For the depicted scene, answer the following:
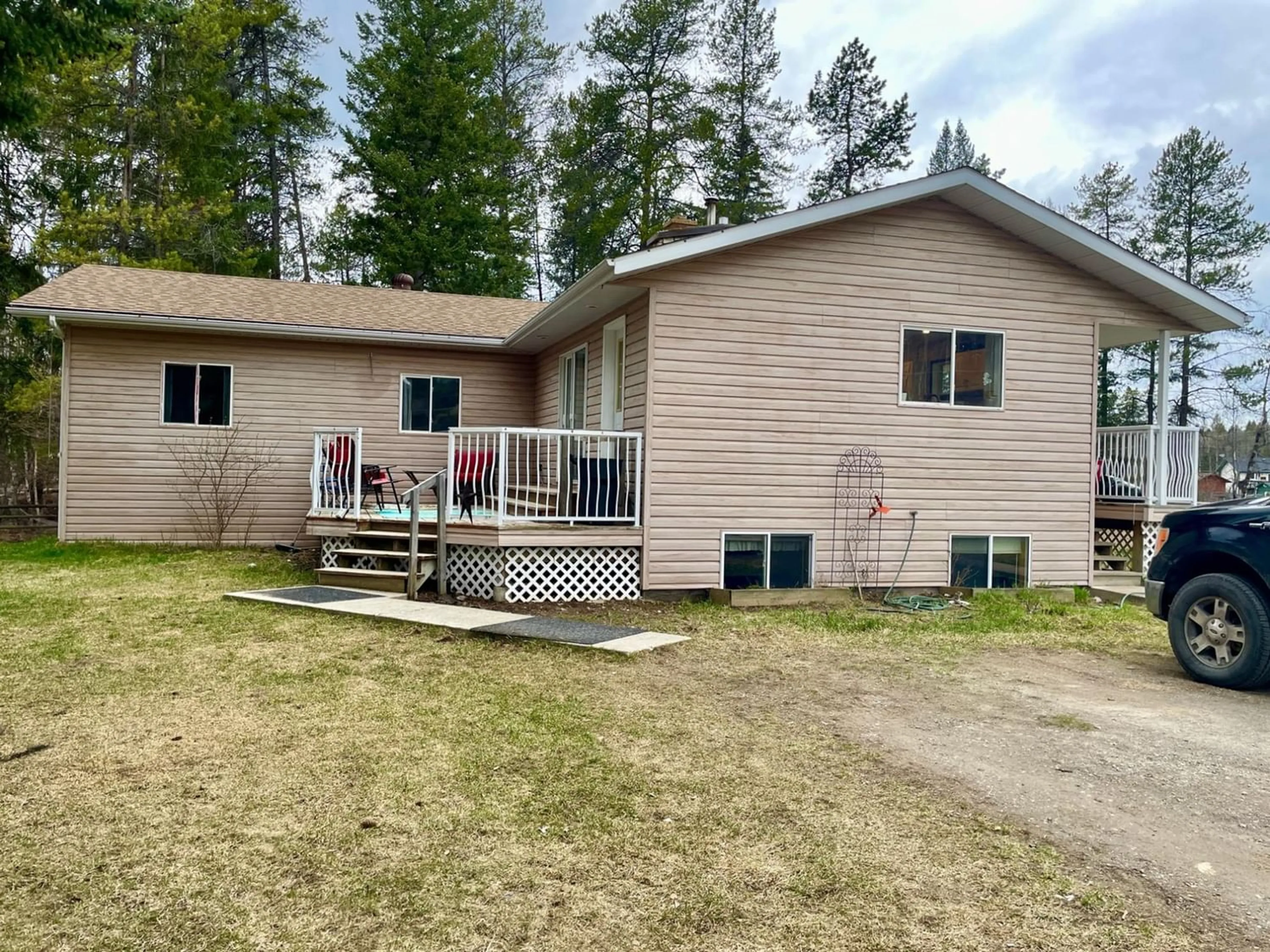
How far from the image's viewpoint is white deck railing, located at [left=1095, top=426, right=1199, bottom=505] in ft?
36.4

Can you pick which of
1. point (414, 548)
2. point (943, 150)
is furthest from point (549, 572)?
point (943, 150)

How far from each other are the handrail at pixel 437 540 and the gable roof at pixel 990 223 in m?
2.56

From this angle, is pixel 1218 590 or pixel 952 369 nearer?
pixel 1218 590

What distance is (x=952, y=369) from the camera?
9.48 meters

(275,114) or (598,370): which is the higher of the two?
(275,114)

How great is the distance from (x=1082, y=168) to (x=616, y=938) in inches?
1422

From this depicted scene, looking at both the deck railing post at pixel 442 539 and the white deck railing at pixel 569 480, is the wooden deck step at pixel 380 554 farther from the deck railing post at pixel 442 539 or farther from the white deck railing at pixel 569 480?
the white deck railing at pixel 569 480

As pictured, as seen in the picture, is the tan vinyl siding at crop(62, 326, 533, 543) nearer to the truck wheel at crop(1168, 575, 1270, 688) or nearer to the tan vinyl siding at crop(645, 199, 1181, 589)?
the tan vinyl siding at crop(645, 199, 1181, 589)

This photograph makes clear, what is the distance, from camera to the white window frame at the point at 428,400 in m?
13.2

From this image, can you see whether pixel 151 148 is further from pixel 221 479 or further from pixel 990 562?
pixel 990 562

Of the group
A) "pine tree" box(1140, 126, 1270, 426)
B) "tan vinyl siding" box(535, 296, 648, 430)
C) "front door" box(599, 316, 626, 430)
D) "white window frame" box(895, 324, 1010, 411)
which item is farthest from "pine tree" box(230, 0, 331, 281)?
"pine tree" box(1140, 126, 1270, 426)

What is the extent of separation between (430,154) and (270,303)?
39.2 ft

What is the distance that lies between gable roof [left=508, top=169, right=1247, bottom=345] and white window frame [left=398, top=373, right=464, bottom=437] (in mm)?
3935

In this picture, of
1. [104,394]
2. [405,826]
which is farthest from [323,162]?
[405,826]
